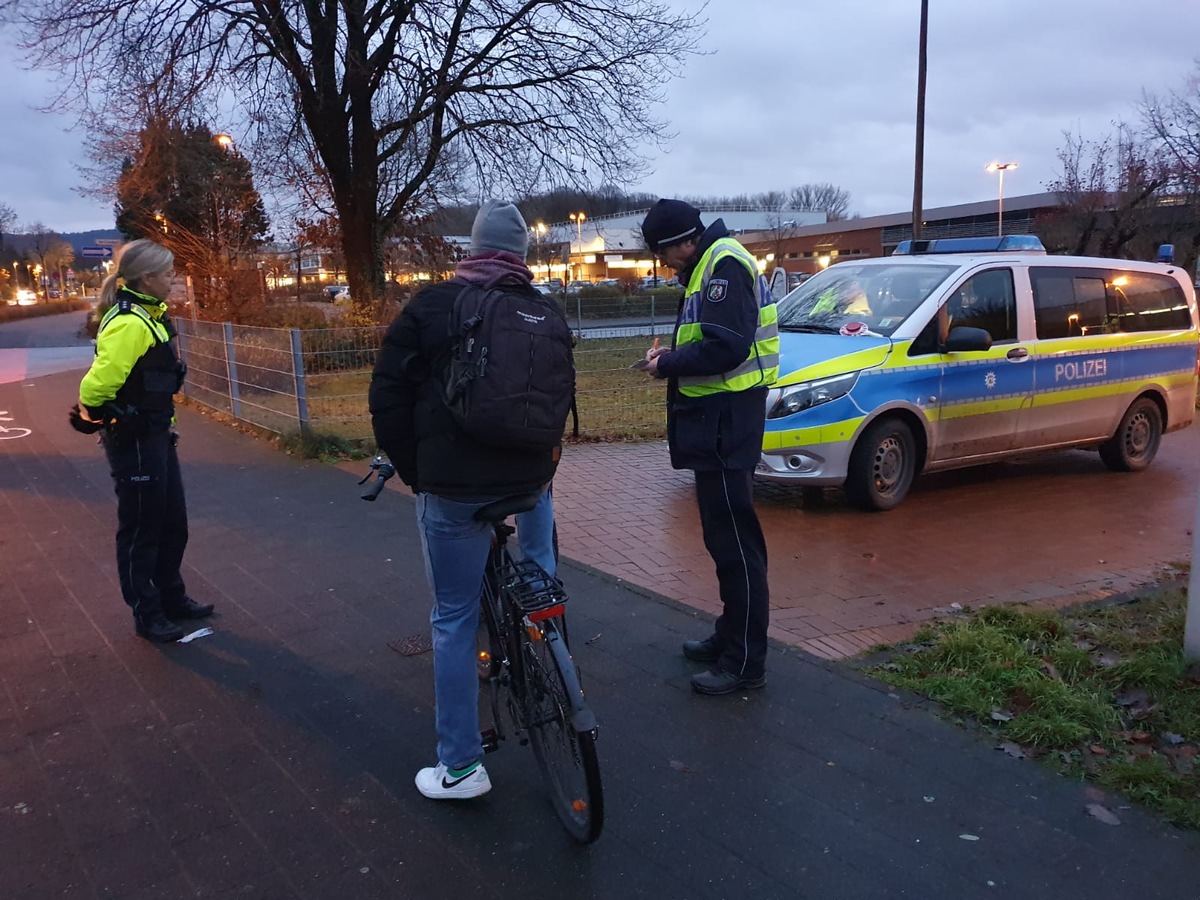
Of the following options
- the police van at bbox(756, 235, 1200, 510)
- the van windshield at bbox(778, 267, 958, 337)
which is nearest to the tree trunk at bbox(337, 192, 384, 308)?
the van windshield at bbox(778, 267, 958, 337)

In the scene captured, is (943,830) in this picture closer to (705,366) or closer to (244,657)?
(705,366)

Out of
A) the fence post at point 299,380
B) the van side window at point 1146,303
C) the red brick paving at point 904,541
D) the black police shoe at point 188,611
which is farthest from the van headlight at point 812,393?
the fence post at point 299,380

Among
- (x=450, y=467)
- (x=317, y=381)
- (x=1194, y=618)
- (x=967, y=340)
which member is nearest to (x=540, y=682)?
(x=450, y=467)

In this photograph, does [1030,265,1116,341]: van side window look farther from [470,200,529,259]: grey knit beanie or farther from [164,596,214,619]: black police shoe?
[164,596,214,619]: black police shoe

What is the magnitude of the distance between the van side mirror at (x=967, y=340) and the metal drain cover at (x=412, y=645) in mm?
4514

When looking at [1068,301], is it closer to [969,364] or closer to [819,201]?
[969,364]

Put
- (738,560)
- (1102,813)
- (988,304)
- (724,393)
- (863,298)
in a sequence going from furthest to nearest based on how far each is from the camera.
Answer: (863,298) < (988,304) < (738,560) < (724,393) < (1102,813)

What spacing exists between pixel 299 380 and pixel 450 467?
22.5 ft

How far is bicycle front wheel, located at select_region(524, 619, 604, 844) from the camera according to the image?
279 cm

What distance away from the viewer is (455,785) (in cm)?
315

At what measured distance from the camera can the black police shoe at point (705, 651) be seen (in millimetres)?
4281

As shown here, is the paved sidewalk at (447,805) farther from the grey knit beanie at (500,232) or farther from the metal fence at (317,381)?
the metal fence at (317,381)

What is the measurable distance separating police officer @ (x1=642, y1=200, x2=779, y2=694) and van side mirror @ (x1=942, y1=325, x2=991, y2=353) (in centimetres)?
350

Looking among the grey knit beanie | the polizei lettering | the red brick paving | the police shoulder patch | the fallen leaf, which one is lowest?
the fallen leaf
